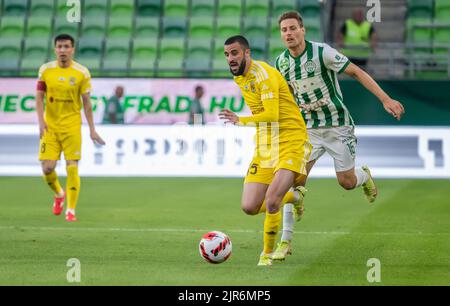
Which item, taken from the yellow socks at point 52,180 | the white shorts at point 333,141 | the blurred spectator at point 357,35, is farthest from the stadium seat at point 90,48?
the white shorts at point 333,141

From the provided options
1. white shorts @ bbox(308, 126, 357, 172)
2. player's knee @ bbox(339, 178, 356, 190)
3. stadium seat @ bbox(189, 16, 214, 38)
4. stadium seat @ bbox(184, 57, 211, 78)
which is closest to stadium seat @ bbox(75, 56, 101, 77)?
stadium seat @ bbox(184, 57, 211, 78)

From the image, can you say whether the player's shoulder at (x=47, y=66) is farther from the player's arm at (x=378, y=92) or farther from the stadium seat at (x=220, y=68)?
the stadium seat at (x=220, y=68)

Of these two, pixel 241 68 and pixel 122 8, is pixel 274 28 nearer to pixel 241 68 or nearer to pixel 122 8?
pixel 122 8

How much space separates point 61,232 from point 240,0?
47.5 ft

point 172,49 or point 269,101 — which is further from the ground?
point 172,49

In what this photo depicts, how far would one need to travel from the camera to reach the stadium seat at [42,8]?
2641 cm

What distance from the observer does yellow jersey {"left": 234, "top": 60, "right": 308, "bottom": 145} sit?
970 cm

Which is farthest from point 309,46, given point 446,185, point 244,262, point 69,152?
point 446,185

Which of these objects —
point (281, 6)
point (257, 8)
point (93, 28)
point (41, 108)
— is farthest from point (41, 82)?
point (257, 8)

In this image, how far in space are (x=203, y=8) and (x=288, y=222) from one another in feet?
53.2

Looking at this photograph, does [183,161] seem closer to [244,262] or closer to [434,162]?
[434,162]

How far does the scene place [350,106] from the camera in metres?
21.2

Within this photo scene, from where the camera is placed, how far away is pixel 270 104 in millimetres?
9695

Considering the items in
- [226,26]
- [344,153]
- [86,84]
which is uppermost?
[226,26]
